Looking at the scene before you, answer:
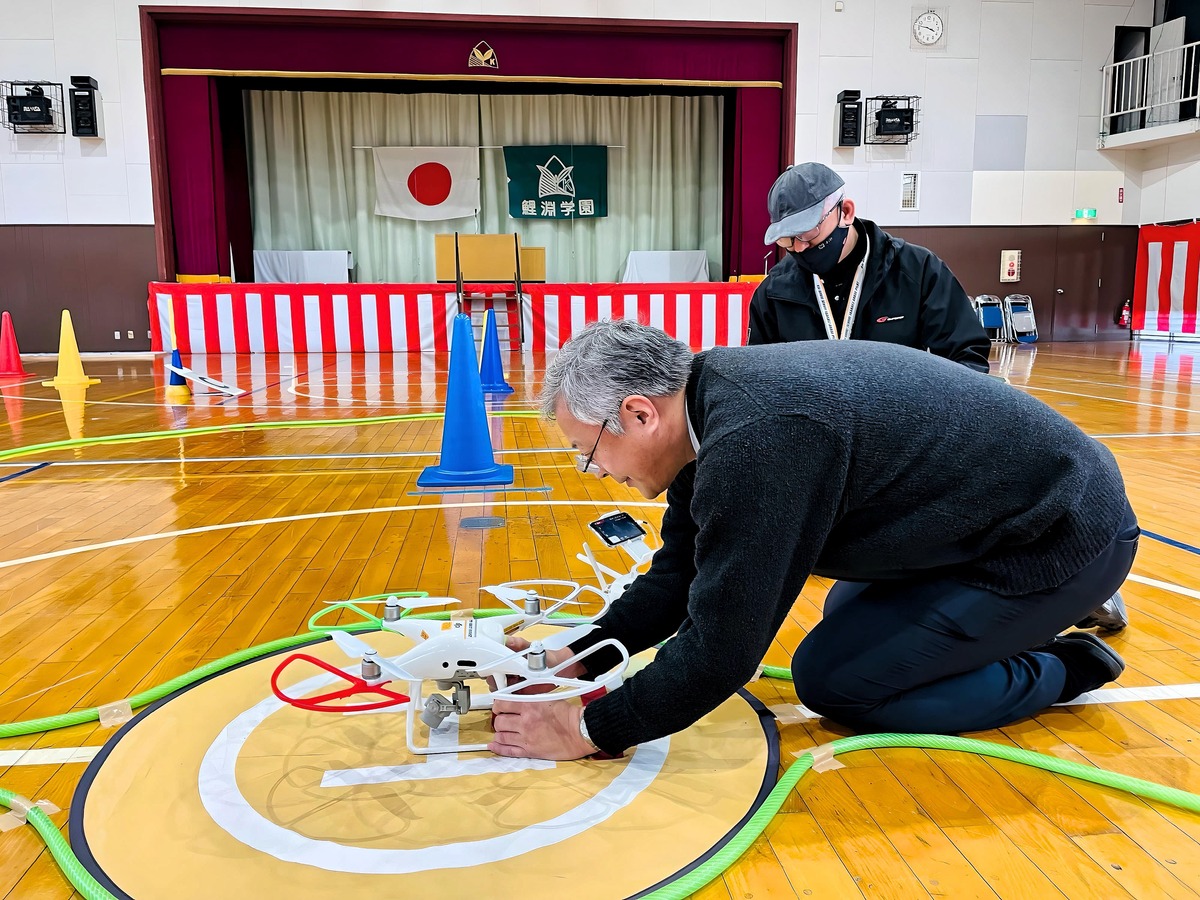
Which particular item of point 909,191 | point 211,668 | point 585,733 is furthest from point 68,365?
point 909,191

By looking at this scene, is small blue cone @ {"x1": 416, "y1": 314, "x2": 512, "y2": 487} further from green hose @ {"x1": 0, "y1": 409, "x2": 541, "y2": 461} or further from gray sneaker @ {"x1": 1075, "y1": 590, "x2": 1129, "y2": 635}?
gray sneaker @ {"x1": 1075, "y1": 590, "x2": 1129, "y2": 635}

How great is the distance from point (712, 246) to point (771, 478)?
15.2 metres

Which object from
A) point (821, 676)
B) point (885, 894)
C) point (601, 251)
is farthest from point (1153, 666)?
point (601, 251)

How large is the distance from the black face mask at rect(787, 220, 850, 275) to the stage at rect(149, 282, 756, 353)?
8416mm

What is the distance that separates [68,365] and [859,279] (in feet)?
28.4

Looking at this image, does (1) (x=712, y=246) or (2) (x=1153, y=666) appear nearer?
(2) (x=1153, y=666)

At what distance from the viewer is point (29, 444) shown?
16.6 feet

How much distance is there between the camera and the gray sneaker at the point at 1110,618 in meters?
2.17

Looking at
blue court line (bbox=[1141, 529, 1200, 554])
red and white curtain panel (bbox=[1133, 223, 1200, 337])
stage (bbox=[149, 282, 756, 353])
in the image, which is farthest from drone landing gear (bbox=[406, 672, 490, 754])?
red and white curtain panel (bbox=[1133, 223, 1200, 337])

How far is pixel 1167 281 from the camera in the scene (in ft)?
44.9

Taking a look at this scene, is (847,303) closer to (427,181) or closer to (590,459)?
(590,459)

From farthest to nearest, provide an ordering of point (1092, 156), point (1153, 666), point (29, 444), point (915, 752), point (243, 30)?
point (1092, 156), point (243, 30), point (29, 444), point (1153, 666), point (915, 752)

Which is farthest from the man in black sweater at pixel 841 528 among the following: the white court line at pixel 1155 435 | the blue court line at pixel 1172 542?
the white court line at pixel 1155 435

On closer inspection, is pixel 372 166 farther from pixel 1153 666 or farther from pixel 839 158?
pixel 1153 666
